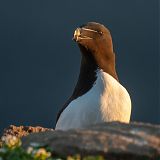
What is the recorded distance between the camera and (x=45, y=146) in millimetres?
6156

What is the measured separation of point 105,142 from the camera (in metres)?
5.97

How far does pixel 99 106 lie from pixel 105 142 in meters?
3.98

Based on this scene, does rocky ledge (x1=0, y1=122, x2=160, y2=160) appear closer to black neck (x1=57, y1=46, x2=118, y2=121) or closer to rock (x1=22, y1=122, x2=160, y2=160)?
rock (x1=22, y1=122, x2=160, y2=160)

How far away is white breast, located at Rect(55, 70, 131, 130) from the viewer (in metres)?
9.92

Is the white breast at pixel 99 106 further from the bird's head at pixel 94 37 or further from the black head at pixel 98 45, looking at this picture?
the bird's head at pixel 94 37

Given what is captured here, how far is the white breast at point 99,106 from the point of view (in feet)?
32.6

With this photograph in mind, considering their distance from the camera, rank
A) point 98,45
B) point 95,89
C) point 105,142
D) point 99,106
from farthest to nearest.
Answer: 1. point 98,45
2. point 95,89
3. point 99,106
4. point 105,142

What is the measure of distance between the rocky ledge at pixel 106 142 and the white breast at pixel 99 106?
3484 mm

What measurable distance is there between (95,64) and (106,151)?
5029mm

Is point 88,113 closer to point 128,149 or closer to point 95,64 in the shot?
point 95,64

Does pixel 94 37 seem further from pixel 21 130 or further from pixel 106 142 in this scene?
pixel 106 142

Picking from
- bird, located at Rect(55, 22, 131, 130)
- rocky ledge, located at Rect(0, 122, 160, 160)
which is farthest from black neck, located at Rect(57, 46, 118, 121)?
rocky ledge, located at Rect(0, 122, 160, 160)

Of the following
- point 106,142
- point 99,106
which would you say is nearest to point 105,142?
point 106,142

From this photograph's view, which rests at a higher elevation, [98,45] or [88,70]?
[98,45]
